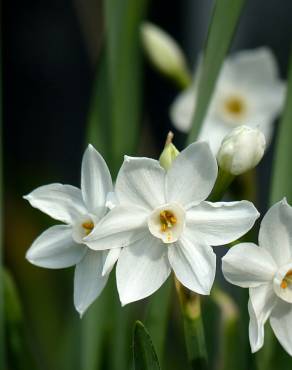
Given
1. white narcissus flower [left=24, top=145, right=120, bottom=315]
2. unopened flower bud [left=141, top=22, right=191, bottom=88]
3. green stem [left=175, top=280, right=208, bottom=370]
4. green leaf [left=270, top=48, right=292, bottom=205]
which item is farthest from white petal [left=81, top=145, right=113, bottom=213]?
unopened flower bud [left=141, top=22, right=191, bottom=88]

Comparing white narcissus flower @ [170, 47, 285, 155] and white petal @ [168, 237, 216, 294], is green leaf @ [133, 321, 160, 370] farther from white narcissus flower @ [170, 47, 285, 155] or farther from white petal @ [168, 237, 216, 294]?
white narcissus flower @ [170, 47, 285, 155]

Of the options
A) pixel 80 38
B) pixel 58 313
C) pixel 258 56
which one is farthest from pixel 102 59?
pixel 80 38

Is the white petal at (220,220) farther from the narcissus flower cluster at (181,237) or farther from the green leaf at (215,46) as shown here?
the green leaf at (215,46)

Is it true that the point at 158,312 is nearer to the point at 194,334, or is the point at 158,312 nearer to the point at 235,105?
the point at 194,334

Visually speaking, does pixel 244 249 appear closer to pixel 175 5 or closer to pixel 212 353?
pixel 212 353

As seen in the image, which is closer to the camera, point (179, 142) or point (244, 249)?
→ point (244, 249)
